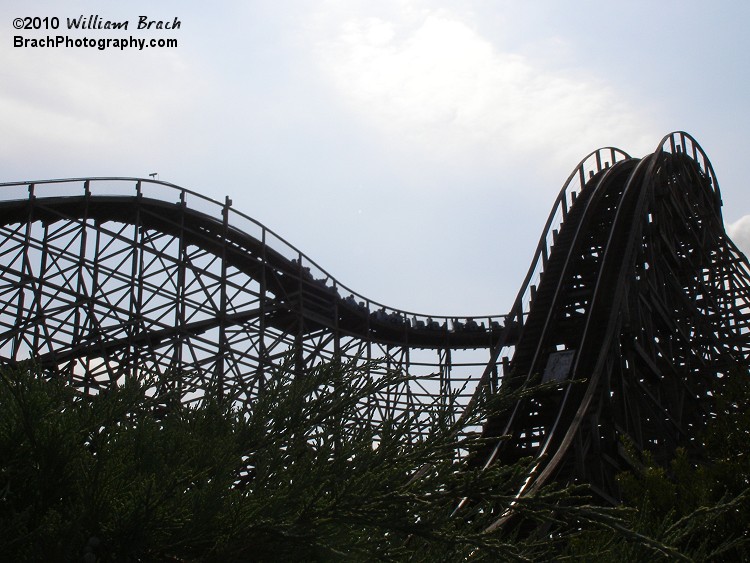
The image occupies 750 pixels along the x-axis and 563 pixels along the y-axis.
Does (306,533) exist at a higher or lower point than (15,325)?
lower

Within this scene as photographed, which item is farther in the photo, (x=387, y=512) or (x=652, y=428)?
(x=652, y=428)

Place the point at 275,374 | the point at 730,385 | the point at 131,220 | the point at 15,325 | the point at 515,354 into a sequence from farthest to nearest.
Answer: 1. the point at 131,220
2. the point at 515,354
3. the point at 15,325
4. the point at 730,385
5. the point at 275,374

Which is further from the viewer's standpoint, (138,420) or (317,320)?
(317,320)

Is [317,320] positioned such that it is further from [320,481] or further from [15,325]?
[320,481]

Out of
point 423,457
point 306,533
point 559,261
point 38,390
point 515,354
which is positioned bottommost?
point 306,533

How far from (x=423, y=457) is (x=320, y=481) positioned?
424 millimetres

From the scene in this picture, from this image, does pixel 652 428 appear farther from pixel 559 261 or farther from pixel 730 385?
pixel 730 385

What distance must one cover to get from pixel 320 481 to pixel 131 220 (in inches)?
629

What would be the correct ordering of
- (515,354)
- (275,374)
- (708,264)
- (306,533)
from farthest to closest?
1. (708,264)
2. (515,354)
3. (275,374)
4. (306,533)

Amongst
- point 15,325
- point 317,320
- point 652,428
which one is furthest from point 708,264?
point 15,325

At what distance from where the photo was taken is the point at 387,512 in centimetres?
362


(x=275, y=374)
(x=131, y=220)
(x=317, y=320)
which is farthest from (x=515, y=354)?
(x=275, y=374)

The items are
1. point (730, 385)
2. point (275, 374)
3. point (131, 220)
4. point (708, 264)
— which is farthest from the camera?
point (708, 264)

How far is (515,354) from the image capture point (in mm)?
16938
